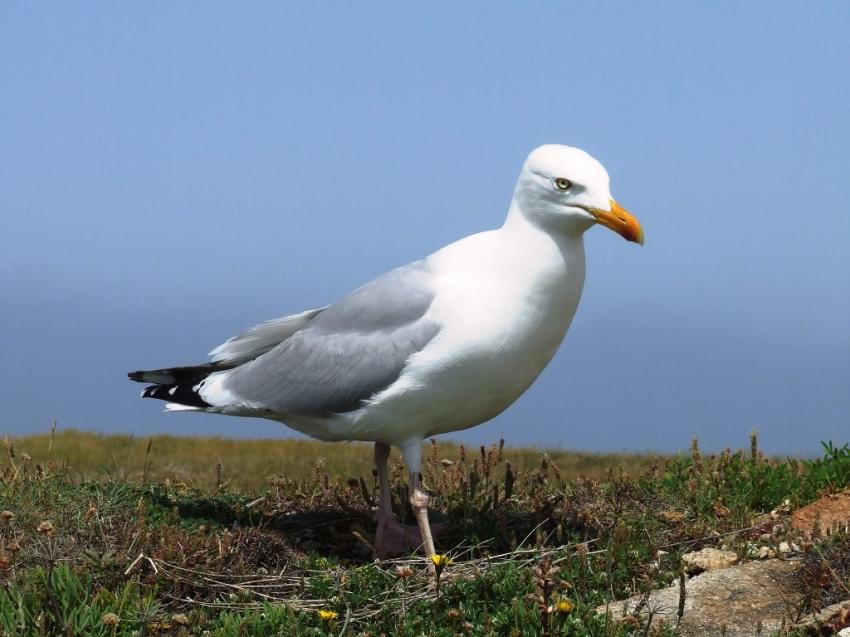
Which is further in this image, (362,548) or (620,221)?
(362,548)

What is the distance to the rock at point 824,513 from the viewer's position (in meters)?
7.05

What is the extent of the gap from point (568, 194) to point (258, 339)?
274 cm

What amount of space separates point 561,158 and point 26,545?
13.1ft

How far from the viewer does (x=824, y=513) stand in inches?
286

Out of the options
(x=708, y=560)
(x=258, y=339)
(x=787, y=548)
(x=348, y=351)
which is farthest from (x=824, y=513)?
(x=258, y=339)

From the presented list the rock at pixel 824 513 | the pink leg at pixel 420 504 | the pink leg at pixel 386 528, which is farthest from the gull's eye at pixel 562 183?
the rock at pixel 824 513

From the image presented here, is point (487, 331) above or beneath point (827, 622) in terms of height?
above

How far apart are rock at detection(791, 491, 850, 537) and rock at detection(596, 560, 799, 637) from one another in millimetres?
795

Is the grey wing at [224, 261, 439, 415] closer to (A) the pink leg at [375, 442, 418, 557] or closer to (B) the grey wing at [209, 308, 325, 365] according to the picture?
(B) the grey wing at [209, 308, 325, 365]

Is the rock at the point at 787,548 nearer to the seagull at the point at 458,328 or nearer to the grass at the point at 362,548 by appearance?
the grass at the point at 362,548

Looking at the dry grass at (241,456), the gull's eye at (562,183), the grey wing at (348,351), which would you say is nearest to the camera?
the gull's eye at (562,183)

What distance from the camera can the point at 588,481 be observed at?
8.98m

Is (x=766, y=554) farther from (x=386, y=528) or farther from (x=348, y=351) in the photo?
(x=348, y=351)

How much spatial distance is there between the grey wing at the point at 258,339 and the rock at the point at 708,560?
9.98 feet
